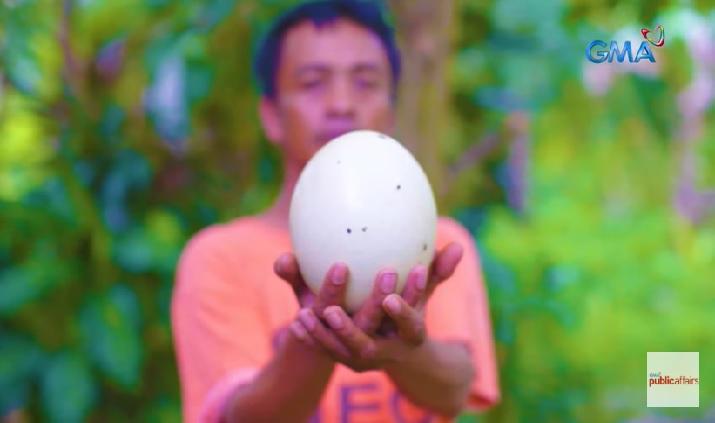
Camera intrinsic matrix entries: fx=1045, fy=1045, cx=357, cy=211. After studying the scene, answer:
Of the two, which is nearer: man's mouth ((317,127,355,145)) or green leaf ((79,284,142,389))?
man's mouth ((317,127,355,145))

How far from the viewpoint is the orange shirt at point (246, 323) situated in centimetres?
99

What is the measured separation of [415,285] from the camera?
795 mm

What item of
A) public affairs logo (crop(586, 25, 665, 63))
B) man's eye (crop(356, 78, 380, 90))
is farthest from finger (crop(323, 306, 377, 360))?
public affairs logo (crop(586, 25, 665, 63))

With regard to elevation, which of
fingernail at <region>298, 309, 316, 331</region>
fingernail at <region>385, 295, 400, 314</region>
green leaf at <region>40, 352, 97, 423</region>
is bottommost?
green leaf at <region>40, 352, 97, 423</region>

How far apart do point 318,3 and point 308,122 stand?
0.42ft

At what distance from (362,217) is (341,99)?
0.64ft

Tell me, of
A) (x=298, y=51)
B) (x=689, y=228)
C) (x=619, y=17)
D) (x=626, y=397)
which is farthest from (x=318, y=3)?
(x=689, y=228)

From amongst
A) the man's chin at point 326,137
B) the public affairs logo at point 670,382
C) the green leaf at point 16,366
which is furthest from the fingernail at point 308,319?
the green leaf at point 16,366

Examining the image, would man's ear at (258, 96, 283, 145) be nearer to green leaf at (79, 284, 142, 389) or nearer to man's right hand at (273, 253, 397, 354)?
man's right hand at (273, 253, 397, 354)

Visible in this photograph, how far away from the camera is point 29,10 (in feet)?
5.49

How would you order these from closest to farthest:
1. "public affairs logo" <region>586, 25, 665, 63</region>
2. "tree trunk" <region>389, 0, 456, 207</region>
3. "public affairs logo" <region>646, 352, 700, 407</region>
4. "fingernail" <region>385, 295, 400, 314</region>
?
"fingernail" <region>385, 295, 400, 314</region> → "public affairs logo" <region>646, 352, 700, 407</region> → "public affairs logo" <region>586, 25, 665, 63</region> → "tree trunk" <region>389, 0, 456, 207</region>

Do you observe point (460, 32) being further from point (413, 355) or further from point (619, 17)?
point (413, 355)

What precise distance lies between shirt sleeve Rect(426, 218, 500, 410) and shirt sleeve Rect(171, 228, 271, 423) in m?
0.18

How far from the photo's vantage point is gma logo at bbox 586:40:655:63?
1262mm
